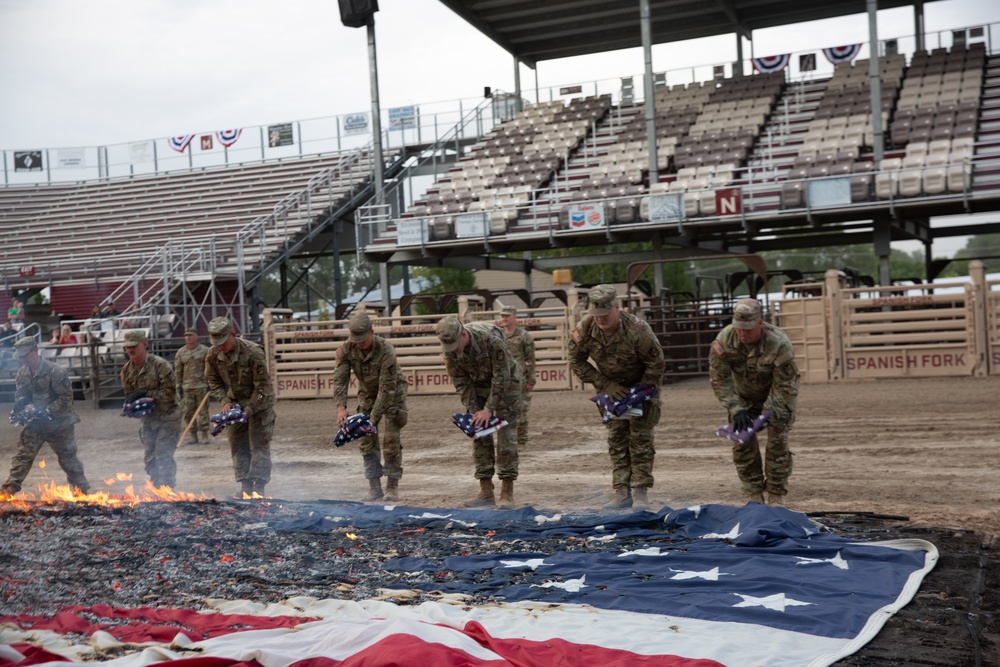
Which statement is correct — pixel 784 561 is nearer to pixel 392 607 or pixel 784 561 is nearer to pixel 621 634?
pixel 621 634

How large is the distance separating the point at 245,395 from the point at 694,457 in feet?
18.6

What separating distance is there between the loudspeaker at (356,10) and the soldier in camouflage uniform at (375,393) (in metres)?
19.9

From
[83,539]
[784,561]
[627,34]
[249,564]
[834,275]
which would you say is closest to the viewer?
[784,561]

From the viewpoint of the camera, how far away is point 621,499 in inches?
378

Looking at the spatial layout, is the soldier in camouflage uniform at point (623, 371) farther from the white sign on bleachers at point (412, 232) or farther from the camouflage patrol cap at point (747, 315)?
the white sign on bleachers at point (412, 232)

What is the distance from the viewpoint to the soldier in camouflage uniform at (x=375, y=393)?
1059 cm

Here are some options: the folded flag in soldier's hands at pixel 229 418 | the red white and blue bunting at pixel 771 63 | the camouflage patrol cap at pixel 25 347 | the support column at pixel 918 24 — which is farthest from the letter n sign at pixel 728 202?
the camouflage patrol cap at pixel 25 347

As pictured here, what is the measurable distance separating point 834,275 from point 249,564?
15.1m

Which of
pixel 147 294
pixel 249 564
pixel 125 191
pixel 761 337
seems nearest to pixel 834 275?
pixel 761 337

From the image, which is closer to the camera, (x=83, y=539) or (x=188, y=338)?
(x=83, y=539)

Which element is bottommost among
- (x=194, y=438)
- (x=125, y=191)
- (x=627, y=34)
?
(x=194, y=438)

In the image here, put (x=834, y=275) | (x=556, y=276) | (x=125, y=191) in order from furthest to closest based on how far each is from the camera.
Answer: (x=125, y=191) < (x=556, y=276) < (x=834, y=275)

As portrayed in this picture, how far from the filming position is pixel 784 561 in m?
6.91

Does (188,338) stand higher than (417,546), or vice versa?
(188,338)
